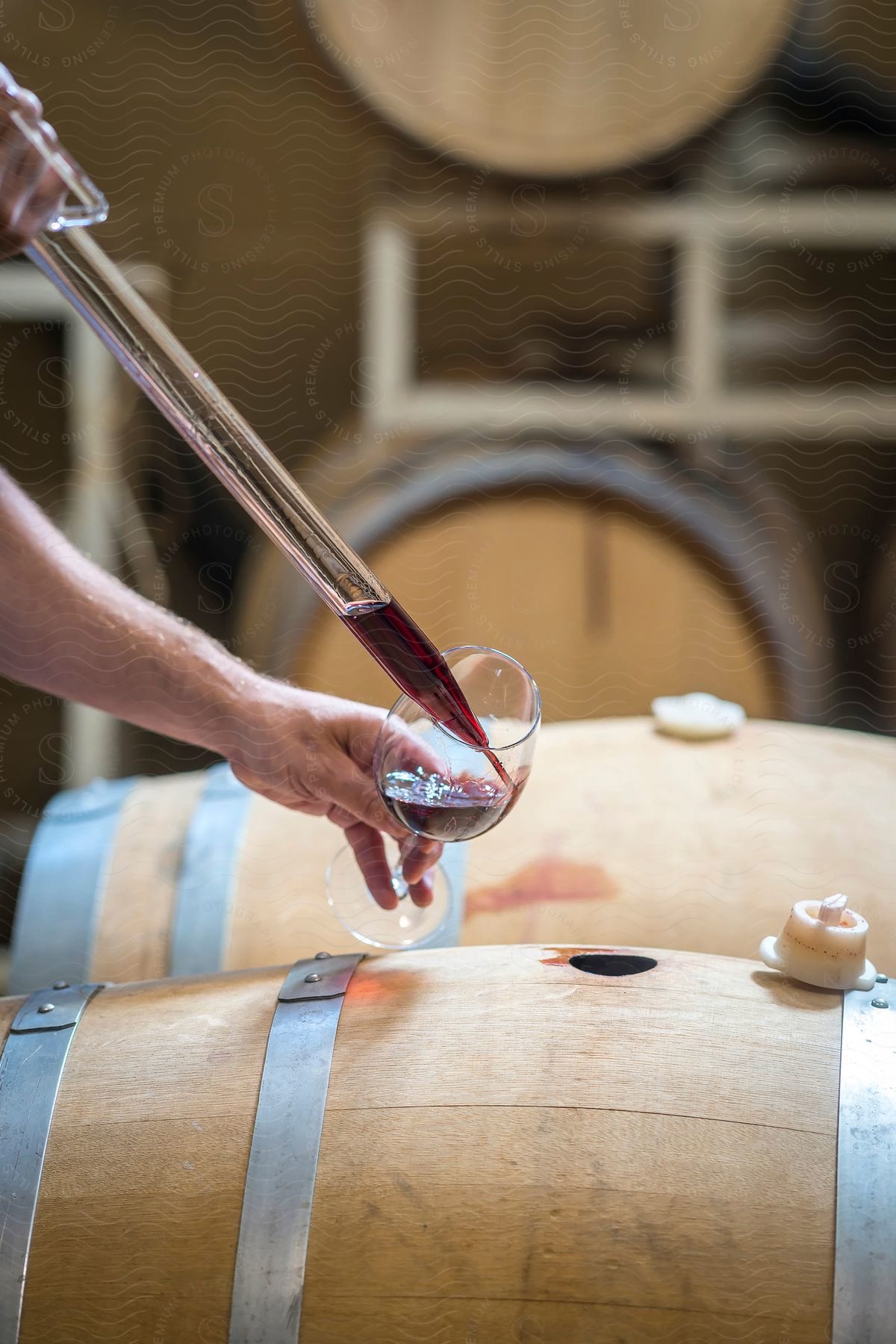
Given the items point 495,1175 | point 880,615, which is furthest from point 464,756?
point 880,615

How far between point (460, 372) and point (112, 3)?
63cm

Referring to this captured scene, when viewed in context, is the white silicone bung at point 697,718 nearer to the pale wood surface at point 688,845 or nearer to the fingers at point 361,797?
the pale wood surface at point 688,845

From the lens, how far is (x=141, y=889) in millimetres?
1030

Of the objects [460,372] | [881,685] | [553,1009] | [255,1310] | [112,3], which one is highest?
[112,3]

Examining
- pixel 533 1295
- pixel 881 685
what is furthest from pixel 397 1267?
pixel 881 685

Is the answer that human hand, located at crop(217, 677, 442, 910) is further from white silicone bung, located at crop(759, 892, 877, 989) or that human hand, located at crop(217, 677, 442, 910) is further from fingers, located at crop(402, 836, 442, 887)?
white silicone bung, located at crop(759, 892, 877, 989)

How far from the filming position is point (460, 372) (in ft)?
5.19

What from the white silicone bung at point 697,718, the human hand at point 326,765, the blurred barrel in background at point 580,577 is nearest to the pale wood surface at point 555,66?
the blurred barrel in background at point 580,577

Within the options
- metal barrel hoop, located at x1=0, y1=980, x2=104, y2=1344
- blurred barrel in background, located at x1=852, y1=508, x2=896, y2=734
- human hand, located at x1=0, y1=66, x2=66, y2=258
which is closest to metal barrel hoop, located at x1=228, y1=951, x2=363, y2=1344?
metal barrel hoop, located at x1=0, y1=980, x2=104, y2=1344

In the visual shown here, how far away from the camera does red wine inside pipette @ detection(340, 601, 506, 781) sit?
2.51ft

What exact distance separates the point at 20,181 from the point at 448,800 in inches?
17.4

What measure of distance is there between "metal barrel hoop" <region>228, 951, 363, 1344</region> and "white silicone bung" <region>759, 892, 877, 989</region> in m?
0.28

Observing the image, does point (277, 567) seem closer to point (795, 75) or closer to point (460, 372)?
point (460, 372)

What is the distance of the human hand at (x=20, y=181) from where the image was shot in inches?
26.8
